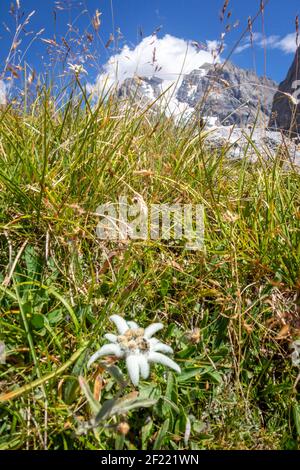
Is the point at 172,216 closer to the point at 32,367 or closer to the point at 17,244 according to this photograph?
the point at 17,244

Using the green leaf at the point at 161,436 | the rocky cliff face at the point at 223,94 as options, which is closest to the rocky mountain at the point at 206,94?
the rocky cliff face at the point at 223,94

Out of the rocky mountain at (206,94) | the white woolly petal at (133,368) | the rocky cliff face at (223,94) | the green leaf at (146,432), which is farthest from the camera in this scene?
the rocky mountain at (206,94)

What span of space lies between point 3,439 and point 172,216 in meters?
1.25

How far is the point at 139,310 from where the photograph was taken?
148cm

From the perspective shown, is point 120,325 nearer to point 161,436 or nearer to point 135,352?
point 135,352

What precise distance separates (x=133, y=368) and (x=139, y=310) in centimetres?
53

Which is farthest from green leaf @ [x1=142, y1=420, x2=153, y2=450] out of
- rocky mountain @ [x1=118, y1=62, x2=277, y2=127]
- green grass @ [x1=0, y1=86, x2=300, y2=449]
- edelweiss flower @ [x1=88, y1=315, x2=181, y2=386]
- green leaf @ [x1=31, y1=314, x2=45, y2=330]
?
rocky mountain @ [x1=118, y1=62, x2=277, y2=127]

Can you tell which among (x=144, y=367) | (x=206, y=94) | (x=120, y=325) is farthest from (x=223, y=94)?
(x=144, y=367)

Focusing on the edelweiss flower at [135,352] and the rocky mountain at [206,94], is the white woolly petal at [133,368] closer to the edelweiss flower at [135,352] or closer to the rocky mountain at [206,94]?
the edelweiss flower at [135,352]

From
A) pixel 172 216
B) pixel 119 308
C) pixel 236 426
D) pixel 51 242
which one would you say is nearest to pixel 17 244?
pixel 51 242

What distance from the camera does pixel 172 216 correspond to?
1877 mm

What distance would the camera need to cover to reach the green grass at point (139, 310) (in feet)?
3.54

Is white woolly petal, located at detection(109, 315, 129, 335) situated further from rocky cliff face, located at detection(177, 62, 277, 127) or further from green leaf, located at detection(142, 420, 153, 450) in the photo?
rocky cliff face, located at detection(177, 62, 277, 127)

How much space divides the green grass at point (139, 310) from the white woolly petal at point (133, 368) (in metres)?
0.12
